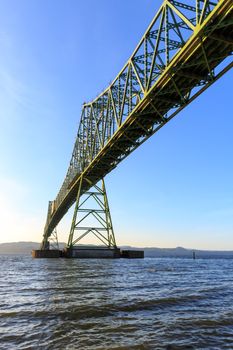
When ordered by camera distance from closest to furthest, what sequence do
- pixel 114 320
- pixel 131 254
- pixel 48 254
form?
pixel 114 320, pixel 131 254, pixel 48 254

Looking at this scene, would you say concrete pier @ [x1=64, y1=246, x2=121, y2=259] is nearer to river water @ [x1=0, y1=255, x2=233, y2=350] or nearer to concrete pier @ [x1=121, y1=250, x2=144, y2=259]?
concrete pier @ [x1=121, y1=250, x2=144, y2=259]

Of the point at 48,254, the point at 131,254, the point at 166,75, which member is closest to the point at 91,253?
the point at 131,254

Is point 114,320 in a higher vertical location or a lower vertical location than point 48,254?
lower

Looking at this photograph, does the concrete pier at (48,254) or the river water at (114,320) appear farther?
the concrete pier at (48,254)

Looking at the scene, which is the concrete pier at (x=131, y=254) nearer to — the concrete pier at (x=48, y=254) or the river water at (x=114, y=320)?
the concrete pier at (x=48, y=254)

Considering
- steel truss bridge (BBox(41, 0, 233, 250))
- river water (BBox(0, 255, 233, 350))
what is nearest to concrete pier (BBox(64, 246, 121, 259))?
steel truss bridge (BBox(41, 0, 233, 250))

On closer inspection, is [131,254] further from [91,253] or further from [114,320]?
[114,320]

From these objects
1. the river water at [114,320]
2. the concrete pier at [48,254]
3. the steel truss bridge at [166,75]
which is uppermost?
the steel truss bridge at [166,75]

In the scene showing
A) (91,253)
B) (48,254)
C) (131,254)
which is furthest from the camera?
(48,254)

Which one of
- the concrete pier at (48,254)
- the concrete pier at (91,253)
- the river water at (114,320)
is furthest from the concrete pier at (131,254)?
the river water at (114,320)

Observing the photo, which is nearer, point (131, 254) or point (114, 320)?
point (114, 320)

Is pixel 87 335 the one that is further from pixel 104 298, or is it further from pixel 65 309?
pixel 104 298

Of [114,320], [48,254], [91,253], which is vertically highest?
[91,253]

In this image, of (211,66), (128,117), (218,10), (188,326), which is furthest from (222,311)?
(128,117)
